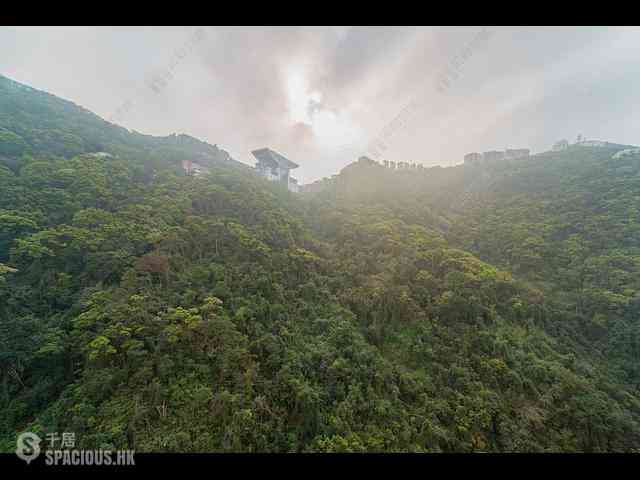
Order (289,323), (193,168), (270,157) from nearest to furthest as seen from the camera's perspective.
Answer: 1. (289,323)
2. (193,168)
3. (270,157)

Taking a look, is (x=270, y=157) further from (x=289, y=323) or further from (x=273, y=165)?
(x=289, y=323)

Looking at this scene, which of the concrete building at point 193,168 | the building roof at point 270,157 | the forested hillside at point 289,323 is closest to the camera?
Result: the forested hillside at point 289,323

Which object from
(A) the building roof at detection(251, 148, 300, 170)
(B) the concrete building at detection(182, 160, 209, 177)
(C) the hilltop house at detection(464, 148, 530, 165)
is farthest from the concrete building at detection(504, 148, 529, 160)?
(B) the concrete building at detection(182, 160, 209, 177)

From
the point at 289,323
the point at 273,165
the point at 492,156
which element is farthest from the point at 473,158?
the point at 289,323

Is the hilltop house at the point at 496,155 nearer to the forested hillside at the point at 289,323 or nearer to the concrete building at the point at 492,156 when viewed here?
the concrete building at the point at 492,156

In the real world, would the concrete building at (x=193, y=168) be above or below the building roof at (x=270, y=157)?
below

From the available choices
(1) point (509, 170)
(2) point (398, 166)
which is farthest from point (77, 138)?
(1) point (509, 170)

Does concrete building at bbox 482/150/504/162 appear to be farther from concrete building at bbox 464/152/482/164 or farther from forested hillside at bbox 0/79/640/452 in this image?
forested hillside at bbox 0/79/640/452

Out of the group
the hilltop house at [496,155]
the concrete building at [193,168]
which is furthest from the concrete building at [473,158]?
the concrete building at [193,168]
